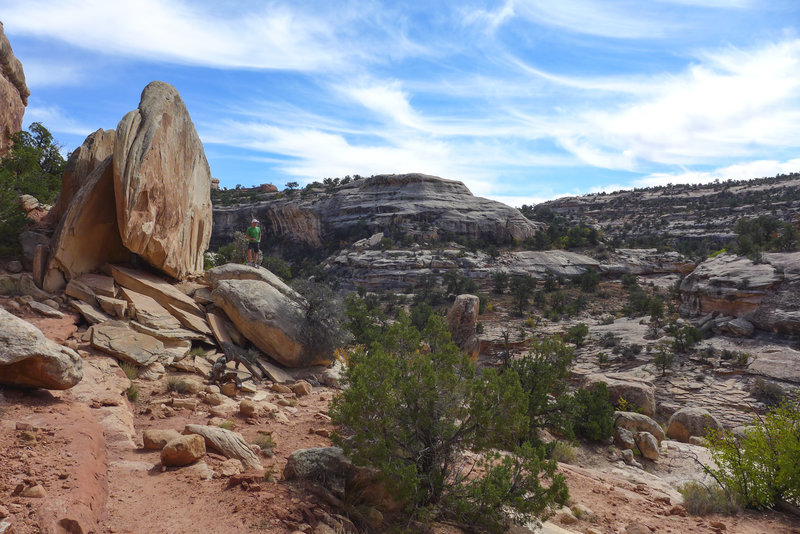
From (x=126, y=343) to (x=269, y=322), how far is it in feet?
10.3

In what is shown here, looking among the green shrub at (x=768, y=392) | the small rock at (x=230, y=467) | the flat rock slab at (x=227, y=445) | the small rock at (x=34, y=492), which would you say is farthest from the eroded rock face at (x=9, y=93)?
the green shrub at (x=768, y=392)

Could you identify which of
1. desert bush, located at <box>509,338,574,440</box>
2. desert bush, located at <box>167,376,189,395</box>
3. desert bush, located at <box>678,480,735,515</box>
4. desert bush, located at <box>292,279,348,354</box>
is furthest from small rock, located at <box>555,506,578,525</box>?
desert bush, located at <box>292,279,348,354</box>

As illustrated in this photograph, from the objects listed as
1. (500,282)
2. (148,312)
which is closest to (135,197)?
(148,312)

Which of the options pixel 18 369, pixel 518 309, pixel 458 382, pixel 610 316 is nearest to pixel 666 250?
pixel 610 316

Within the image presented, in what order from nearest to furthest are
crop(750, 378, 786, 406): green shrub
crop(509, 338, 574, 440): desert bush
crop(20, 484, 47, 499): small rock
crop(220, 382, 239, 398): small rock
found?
crop(20, 484, 47, 499): small rock, crop(220, 382, 239, 398): small rock, crop(509, 338, 574, 440): desert bush, crop(750, 378, 786, 406): green shrub

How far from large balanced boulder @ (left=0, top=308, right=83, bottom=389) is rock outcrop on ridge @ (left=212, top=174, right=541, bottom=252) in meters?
47.8

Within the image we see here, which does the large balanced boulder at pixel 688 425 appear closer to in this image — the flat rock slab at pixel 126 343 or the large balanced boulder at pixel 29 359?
the flat rock slab at pixel 126 343

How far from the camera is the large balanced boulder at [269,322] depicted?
1051 cm

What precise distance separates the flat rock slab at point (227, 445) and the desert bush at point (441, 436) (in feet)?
3.74

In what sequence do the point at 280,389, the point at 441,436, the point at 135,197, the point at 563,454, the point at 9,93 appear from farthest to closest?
the point at 9,93 < the point at 563,454 < the point at 280,389 < the point at 135,197 < the point at 441,436

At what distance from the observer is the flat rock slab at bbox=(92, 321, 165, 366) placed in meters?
7.77

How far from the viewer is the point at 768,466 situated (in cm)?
676

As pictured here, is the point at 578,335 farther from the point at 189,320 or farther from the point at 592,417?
the point at 189,320

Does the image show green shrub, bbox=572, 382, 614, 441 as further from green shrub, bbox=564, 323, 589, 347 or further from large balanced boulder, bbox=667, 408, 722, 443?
green shrub, bbox=564, 323, 589, 347
